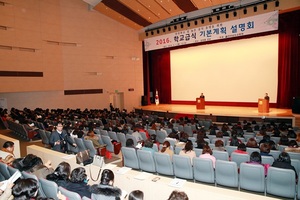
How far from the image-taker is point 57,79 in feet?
49.2

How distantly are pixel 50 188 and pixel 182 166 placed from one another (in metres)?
2.37

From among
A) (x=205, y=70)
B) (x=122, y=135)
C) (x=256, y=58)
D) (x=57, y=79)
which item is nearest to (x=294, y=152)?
(x=122, y=135)

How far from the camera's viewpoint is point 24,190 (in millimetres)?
2553

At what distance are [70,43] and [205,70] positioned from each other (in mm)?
9299

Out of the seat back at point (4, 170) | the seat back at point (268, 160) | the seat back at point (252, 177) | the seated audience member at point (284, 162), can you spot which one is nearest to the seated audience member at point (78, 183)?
the seat back at point (4, 170)

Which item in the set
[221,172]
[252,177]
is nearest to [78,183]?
[221,172]

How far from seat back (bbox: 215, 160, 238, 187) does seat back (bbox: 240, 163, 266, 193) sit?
0.11 m

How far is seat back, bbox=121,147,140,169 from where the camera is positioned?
16.8 ft

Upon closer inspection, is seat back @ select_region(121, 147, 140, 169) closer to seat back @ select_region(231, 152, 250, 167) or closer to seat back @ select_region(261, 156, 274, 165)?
seat back @ select_region(231, 152, 250, 167)

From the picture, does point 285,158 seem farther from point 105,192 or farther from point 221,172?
point 105,192

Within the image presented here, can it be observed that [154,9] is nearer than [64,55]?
Yes

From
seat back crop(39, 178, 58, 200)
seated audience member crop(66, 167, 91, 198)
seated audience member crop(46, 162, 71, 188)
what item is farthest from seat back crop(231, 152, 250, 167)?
seat back crop(39, 178, 58, 200)

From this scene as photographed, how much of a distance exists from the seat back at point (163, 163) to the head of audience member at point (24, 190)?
8.25 ft

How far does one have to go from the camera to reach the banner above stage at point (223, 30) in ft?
35.1
